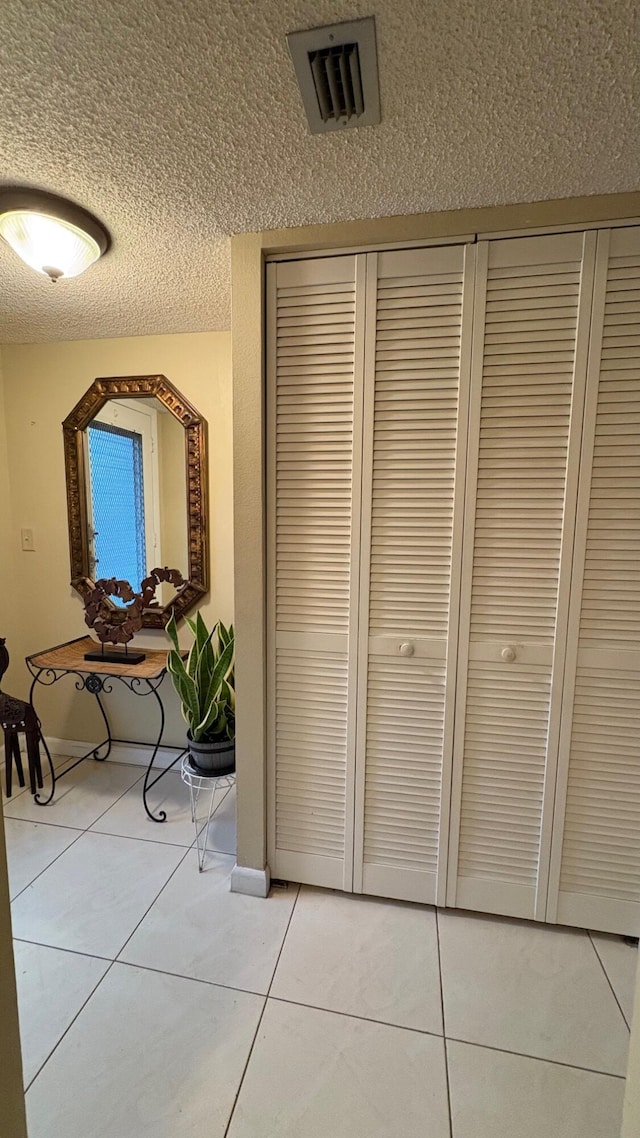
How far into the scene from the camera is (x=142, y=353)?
6.71ft

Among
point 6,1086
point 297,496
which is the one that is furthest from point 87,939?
point 297,496

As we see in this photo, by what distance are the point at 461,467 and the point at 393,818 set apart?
1.12 metres

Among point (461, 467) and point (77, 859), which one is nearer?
point (461, 467)

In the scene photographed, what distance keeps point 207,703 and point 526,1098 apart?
132 cm

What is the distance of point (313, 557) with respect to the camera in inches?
55.2

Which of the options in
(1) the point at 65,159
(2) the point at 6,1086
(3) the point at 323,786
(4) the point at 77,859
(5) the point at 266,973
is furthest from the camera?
(4) the point at 77,859

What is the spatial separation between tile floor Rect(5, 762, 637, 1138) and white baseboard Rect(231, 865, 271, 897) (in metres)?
0.03

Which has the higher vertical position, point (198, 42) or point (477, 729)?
point (198, 42)

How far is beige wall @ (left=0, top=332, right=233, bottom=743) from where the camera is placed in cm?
Answer: 201

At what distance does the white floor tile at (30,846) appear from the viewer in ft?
5.14

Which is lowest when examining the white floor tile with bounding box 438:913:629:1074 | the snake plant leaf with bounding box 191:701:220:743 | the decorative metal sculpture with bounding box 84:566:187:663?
the white floor tile with bounding box 438:913:629:1074

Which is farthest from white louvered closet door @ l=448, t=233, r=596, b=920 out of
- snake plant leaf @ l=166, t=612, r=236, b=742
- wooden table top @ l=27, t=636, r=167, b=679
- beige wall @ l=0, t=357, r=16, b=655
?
beige wall @ l=0, t=357, r=16, b=655

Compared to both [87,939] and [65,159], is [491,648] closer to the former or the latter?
[87,939]

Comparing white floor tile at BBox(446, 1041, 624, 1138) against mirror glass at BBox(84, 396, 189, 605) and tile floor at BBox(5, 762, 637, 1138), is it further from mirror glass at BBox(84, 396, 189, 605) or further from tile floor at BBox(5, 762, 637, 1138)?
mirror glass at BBox(84, 396, 189, 605)
